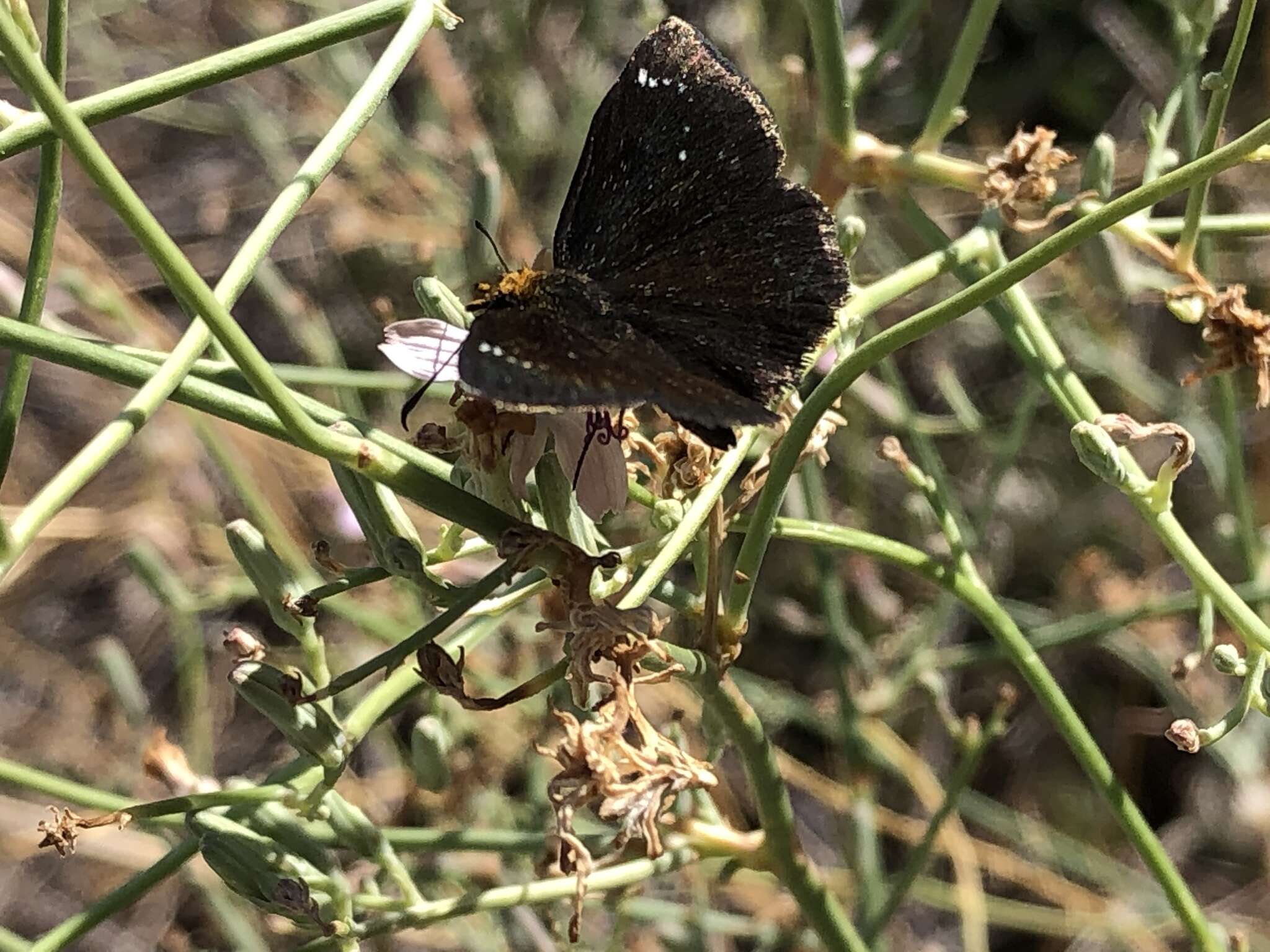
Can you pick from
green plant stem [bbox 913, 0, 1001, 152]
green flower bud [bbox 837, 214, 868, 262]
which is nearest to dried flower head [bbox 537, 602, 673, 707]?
green flower bud [bbox 837, 214, 868, 262]

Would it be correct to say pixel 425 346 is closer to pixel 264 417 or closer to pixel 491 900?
pixel 264 417

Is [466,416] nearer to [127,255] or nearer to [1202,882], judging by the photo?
[1202,882]

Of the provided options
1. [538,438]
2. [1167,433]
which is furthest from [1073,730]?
[538,438]

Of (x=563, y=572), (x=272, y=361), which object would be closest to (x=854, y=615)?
(x=272, y=361)

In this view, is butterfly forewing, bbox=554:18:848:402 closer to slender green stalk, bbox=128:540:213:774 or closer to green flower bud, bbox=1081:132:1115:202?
green flower bud, bbox=1081:132:1115:202

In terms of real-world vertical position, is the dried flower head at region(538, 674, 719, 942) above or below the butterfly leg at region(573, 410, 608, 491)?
below

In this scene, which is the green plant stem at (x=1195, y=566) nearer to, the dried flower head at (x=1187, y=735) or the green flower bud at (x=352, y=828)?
the dried flower head at (x=1187, y=735)

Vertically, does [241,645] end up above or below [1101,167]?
below
